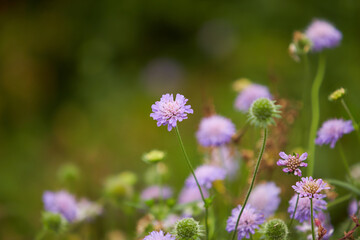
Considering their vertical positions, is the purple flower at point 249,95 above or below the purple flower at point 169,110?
above

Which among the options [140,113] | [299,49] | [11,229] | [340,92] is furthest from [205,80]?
[340,92]

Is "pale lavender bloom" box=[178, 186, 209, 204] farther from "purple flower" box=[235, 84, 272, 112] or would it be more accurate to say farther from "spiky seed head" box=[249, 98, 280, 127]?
"spiky seed head" box=[249, 98, 280, 127]

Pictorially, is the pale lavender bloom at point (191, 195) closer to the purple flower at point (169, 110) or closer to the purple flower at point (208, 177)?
the purple flower at point (208, 177)

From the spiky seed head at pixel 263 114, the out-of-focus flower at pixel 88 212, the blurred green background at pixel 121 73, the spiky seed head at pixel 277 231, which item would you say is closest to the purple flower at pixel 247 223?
the spiky seed head at pixel 277 231

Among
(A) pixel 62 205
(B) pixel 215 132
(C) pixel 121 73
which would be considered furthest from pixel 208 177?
(C) pixel 121 73

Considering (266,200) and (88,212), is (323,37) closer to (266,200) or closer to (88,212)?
(266,200)

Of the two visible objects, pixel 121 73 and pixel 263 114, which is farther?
pixel 121 73
